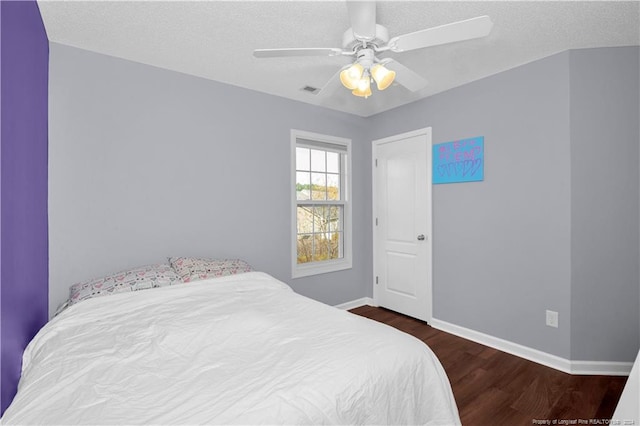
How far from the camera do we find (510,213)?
266cm

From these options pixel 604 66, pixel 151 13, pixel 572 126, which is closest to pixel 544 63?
pixel 604 66

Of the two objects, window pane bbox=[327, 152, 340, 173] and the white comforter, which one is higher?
window pane bbox=[327, 152, 340, 173]

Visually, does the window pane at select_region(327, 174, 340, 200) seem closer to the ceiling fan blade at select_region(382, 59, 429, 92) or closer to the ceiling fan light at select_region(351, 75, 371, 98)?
the ceiling fan blade at select_region(382, 59, 429, 92)

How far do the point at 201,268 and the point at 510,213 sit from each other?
8.61 ft

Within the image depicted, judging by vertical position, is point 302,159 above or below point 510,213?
above

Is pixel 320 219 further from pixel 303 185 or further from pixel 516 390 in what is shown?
pixel 516 390

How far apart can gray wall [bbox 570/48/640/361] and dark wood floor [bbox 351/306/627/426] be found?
28 cm

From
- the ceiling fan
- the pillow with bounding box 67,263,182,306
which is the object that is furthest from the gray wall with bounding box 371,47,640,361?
the pillow with bounding box 67,263,182,306

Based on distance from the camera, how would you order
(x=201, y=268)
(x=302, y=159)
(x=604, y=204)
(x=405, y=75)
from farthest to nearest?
1. (x=302, y=159)
2. (x=201, y=268)
3. (x=604, y=204)
4. (x=405, y=75)

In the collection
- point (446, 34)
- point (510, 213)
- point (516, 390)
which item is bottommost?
point (516, 390)

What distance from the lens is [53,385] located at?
1.09 m

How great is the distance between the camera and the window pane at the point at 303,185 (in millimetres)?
3462

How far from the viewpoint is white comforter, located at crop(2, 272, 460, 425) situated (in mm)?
979

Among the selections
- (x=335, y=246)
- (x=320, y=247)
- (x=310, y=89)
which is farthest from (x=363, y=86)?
(x=335, y=246)
